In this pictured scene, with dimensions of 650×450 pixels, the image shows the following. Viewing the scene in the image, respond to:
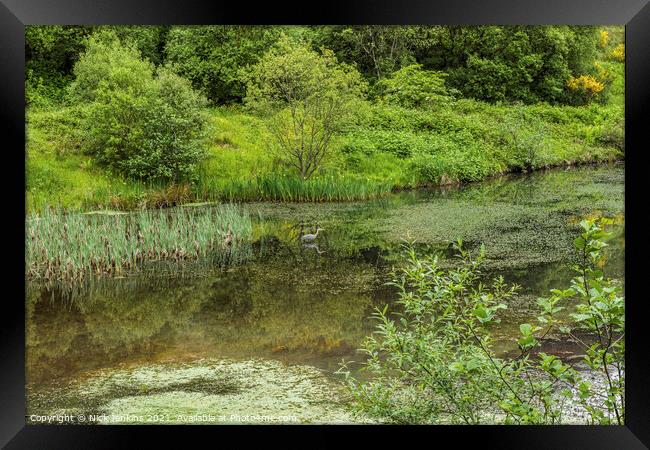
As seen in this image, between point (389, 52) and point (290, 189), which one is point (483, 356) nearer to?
point (290, 189)

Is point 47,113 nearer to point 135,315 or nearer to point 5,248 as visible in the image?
point 135,315

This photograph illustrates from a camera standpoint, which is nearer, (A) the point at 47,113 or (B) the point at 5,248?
(B) the point at 5,248

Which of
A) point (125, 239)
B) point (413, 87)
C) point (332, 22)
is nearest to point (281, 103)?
point (413, 87)

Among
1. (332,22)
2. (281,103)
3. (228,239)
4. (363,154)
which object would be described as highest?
(281,103)

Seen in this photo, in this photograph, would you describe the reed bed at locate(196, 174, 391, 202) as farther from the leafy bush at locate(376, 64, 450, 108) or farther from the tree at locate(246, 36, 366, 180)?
the leafy bush at locate(376, 64, 450, 108)

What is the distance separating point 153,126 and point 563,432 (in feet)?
14.6

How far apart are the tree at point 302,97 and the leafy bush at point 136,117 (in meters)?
0.66

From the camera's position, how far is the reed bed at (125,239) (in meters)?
5.64

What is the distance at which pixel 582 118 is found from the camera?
6332 millimetres

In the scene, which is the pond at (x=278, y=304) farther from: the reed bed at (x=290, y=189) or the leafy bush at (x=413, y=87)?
A: the leafy bush at (x=413, y=87)

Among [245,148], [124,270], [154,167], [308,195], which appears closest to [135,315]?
[124,270]

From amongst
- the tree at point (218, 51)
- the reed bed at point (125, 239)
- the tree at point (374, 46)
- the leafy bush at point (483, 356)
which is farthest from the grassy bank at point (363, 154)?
the leafy bush at point (483, 356)

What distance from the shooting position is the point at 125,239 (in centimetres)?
602

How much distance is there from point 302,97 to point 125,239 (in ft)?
6.77
